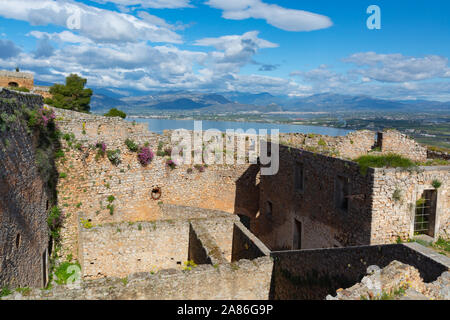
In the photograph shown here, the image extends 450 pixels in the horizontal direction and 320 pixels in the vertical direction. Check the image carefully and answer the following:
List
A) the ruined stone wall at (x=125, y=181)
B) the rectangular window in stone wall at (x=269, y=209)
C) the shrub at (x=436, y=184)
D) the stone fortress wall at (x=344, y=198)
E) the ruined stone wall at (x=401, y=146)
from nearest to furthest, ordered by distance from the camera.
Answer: the stone fortress wall at (x=344, y=198), the shrub at (x=436, y=184), the ruined stone wall at (x=401, y=146), the ruined stone wall at (x=125, y=181), the rectangular window in stone wall at (x=269, y=209)

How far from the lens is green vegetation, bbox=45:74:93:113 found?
95.0 ft

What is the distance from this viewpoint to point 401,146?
1438 cm

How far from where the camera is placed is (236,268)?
9.22 metres

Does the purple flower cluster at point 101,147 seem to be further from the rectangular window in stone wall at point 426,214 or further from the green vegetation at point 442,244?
the green vegetation at point 442,244

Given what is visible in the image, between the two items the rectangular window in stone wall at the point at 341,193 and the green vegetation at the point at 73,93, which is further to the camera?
the green vegetation at the point at 73,93

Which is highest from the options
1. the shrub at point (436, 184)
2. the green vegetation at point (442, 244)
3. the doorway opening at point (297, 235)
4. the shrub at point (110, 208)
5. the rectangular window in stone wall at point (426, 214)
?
the shrub at point (436, 184)

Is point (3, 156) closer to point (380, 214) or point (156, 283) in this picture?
point (156, 283)

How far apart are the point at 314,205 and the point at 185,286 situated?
6465 millimetres

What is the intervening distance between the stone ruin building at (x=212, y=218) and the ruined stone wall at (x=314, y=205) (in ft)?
0.16

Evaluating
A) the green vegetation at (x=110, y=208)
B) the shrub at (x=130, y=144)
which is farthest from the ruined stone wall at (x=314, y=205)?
the green vegetation at (x=110, y=208)

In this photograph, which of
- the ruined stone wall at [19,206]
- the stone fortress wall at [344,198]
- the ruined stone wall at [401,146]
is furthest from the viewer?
the ruined stone wall at [401,146]

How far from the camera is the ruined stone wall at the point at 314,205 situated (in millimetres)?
10719

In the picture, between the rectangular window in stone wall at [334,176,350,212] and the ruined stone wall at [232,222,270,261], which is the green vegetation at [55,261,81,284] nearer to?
the ruined stone wall at [232,222,270,261]
